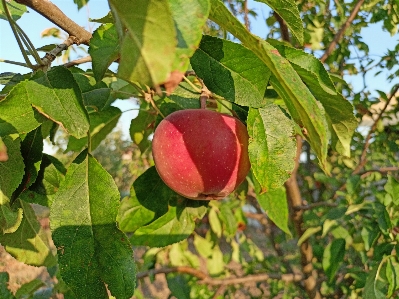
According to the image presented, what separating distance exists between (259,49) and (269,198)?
58cm

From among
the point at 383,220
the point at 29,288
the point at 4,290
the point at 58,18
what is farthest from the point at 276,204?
the point at 29,288

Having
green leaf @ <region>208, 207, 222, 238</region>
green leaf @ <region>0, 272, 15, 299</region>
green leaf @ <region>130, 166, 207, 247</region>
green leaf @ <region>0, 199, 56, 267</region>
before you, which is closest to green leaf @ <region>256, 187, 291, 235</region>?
Result: green leaf @ <region>130, 166, 207, 247</region>

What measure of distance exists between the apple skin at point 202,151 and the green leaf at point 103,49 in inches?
6.3

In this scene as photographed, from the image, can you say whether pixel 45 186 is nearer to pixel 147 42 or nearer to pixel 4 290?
pixel 147 42

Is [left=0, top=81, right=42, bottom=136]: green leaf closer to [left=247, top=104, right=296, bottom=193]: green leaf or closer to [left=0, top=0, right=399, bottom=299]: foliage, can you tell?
[left=0, top=0, right=399, bottom=299]: foliage

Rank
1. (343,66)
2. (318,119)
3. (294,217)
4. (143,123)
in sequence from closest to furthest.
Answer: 1. (318,119)
2. (143,123)
3. (294,217)
4. (343,66)

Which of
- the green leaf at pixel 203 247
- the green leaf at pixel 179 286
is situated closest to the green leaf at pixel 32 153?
the green leaf at pixel 179 286

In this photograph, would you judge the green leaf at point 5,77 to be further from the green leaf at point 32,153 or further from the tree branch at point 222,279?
the tree branch at point 222,279

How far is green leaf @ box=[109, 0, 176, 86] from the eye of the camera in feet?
0.85

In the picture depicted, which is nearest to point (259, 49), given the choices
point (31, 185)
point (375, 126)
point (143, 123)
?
point (31, 185)

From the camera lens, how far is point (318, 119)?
37 cm

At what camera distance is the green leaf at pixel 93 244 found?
1.79ft

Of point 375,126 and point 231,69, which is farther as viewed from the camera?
point 375,126

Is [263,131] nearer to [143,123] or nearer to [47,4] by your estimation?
[47,4]
